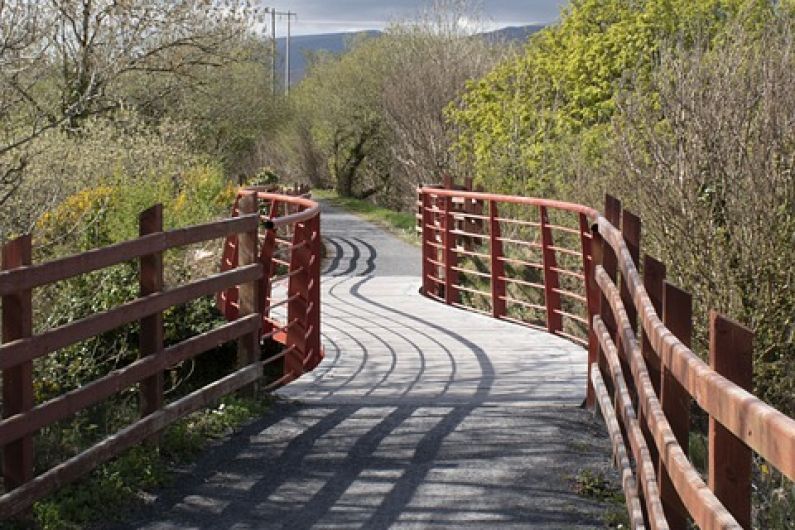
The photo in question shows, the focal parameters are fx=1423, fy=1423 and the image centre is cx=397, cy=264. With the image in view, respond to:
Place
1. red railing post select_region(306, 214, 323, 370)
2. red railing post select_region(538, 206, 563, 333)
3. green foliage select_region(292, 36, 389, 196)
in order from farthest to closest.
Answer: green foliage select_region(292, 36, 389, 196) < red railing post select_region(538, 206, 563, 333) < red railing post select_region(306, 214, 323, 370)

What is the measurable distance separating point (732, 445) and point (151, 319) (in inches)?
166

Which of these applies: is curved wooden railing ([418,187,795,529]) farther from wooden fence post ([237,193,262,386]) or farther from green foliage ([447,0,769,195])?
green foliage ([447,0,769,195])

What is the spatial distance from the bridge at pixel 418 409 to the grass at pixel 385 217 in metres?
18.1

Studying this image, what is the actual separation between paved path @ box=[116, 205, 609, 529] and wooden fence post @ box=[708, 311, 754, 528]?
2600 mm

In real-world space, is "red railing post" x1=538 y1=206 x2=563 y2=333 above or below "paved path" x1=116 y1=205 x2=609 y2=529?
above

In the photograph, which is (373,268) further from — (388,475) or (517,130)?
(388,475)

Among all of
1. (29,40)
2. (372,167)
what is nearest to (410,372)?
(29,40)

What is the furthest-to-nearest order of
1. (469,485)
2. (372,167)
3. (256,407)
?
(372,167)
(256,407)
(469,485)

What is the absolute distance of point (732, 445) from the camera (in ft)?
11.1

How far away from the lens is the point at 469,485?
662 centimetres

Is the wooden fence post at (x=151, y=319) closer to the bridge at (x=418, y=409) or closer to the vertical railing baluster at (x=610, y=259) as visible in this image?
the bridge at (x=418, y=409)

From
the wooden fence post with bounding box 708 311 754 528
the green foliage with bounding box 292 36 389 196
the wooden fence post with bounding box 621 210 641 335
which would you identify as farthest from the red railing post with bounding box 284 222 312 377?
the green foliage with bounding box 292 36 389 196

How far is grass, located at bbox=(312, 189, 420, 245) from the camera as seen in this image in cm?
3127

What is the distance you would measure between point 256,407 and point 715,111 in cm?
561
